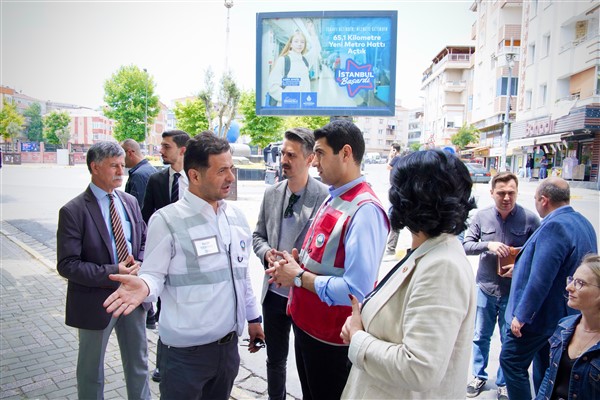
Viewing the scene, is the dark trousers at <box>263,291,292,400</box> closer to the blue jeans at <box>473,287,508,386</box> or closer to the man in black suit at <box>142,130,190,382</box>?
the man in black suit at <box>142,130,190,382</box>

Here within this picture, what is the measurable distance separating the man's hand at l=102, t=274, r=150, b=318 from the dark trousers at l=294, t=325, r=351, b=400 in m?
0.93

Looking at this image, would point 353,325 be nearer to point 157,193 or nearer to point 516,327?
point 516,327

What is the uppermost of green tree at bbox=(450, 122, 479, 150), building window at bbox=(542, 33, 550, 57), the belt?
building window at bbox=(542, 33, 550, 57)

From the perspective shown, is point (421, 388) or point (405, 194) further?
point (405, 194)

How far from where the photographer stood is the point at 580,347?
2.00 metres

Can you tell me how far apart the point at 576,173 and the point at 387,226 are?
2800 cm

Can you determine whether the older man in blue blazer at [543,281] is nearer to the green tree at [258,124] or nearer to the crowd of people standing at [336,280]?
the crowd of people standing at [336,280]

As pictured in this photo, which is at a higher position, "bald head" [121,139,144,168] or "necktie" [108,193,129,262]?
"bald head" [121,139,144,168]

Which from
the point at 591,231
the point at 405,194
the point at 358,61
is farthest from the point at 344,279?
the point at 358,61

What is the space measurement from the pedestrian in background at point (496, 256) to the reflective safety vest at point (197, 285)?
2378 mm

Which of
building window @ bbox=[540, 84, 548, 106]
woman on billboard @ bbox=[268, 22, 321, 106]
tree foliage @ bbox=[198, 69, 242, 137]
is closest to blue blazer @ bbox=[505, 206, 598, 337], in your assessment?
woman on billboard @ bbox=[268, 22, 321, 106]

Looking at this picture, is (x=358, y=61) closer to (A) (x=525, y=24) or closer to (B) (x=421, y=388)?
(B) (x=421, y=388)

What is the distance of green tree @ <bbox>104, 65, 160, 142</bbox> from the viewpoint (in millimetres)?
43031

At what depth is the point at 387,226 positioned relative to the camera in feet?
7.12
